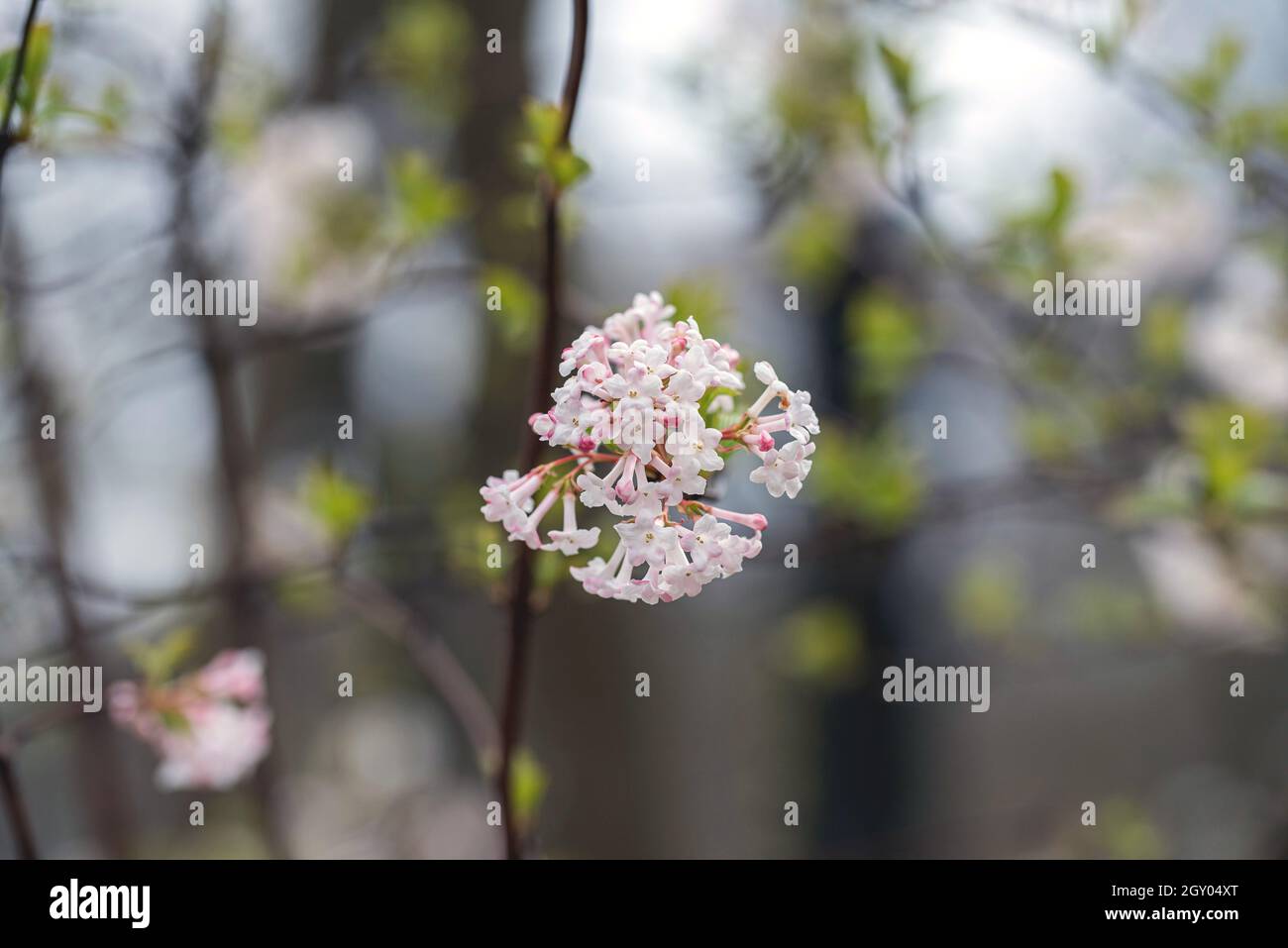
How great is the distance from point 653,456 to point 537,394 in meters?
0.28

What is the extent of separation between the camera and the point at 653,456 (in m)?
0.88

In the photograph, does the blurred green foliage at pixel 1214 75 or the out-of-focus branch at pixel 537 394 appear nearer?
the out-of-focus branch at pixel 537 394

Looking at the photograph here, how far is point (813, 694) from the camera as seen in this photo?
15.6 feet

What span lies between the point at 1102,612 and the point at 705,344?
244 centimetres

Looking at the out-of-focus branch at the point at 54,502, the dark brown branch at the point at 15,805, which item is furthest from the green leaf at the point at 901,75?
the out-of-focus branch at the point at 54,502

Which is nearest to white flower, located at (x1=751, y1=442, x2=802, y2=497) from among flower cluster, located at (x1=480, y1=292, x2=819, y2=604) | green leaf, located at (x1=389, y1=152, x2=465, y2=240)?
flower cluster, located at (x1=480, y1=292, x2=819, y2=604)

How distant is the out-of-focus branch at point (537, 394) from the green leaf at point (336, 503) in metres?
0.51

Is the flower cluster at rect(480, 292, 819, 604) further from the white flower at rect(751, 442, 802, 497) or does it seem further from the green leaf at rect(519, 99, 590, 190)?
the green leaf at rect(519, 99, 590, 190)

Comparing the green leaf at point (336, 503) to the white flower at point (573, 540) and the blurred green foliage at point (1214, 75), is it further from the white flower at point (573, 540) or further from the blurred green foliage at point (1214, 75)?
the blurred green foliage at point (1214, 75)

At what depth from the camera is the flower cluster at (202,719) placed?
1.55 m

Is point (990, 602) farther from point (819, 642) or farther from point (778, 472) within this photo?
A: point (778, 472)

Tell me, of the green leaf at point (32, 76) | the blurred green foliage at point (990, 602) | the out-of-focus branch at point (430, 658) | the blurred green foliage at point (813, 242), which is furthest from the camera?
the blurred green foliage at point (990, 602)
